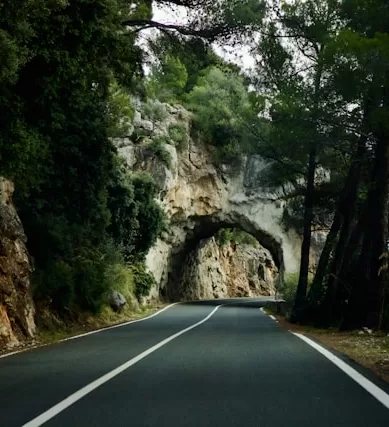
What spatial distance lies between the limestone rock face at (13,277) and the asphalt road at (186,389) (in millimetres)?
3365

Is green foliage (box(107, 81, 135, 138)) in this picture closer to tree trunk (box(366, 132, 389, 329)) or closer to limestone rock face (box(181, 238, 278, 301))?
tree trunk (box(366, 132, 389, 329))

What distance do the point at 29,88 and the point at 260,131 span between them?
55.7ft

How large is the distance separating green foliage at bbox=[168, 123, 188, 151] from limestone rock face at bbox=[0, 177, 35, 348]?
112 ft

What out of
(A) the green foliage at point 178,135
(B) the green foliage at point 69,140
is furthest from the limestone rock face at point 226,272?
(B) the green foliage at point 69,140

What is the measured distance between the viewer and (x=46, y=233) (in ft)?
68.7

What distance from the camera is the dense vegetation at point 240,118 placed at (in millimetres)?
13578

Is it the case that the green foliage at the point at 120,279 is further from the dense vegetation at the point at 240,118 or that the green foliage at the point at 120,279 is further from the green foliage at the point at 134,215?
the green foliage at the point at 134,215

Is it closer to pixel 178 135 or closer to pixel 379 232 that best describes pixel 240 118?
pixel 379 232

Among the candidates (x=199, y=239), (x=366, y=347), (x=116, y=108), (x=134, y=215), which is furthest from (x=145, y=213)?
(x=366, y=347)

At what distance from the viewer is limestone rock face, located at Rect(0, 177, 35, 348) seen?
15914mm

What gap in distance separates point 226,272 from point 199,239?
45.8 ft

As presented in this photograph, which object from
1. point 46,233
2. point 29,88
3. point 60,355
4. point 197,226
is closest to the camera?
point 60,355

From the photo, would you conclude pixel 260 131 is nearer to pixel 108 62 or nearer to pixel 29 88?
pixel 108 62

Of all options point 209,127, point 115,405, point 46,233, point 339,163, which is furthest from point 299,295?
point 209,127
